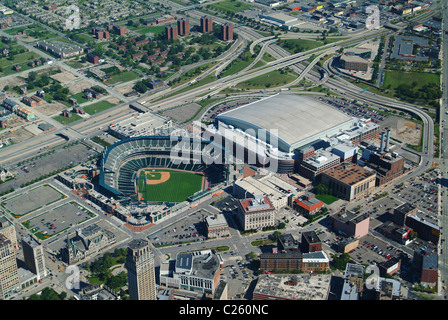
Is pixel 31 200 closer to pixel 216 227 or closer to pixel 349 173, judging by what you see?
pixel 216 227

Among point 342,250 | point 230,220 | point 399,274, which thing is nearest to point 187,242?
point 230,220

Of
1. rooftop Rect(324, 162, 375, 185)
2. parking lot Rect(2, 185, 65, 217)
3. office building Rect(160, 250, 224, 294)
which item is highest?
rooftop Rect(324, 162, 375, 185)

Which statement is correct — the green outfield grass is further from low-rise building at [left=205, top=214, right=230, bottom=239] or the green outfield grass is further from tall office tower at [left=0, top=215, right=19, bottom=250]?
tall office tower at [left=0, top=215, right=19, bottom=250]

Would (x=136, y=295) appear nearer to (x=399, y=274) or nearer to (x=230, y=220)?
(x=230, y=220)

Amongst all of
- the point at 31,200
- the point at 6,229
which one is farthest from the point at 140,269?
the point at 31,200

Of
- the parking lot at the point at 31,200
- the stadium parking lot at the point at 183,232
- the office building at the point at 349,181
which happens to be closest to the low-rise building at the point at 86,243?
the stadium parking lot at the point at 183,232

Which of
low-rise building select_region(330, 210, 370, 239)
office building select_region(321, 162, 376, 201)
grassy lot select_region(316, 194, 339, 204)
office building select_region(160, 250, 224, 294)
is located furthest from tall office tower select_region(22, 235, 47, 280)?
office building select_region(321, 162, 376, 201)
